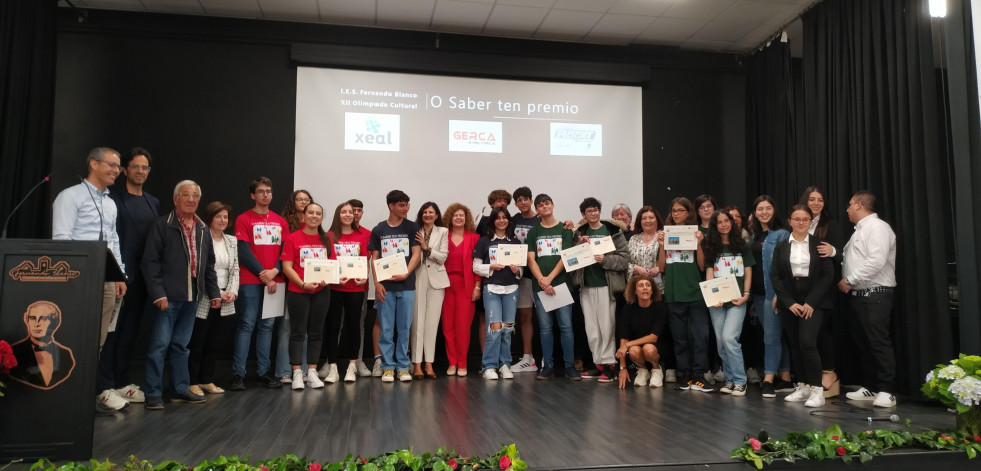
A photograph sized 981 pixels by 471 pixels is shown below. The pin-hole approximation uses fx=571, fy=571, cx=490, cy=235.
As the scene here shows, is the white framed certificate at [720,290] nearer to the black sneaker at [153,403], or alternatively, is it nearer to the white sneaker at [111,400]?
the black sneaker at [153,403]

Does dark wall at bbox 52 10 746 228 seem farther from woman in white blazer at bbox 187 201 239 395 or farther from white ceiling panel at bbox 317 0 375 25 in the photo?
woman in white blazer at bbox 187 201 239 395

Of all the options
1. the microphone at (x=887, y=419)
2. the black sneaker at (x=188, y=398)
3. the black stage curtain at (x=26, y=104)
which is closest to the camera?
the microphone at (x=887, y=419)

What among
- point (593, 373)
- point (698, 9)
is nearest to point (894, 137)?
point (698, 9)

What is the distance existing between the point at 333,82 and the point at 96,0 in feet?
7.36

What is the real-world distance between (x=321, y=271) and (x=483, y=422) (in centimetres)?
181

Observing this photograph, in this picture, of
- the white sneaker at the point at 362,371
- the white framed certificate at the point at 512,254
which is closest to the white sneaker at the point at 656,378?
the white framed certificate at the point at 512,254

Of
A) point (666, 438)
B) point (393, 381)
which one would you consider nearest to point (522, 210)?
point (393, 381)

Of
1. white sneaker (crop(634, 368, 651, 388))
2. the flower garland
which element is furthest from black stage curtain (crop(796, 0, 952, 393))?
the flower garland

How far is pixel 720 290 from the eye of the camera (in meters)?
4.12

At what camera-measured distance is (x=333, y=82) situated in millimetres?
5812

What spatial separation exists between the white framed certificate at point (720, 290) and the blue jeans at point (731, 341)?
0.33ft

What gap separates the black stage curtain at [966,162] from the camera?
3.42m

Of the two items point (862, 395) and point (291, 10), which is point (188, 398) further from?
point (862, 395)

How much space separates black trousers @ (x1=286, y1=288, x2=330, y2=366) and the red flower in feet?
6.60
